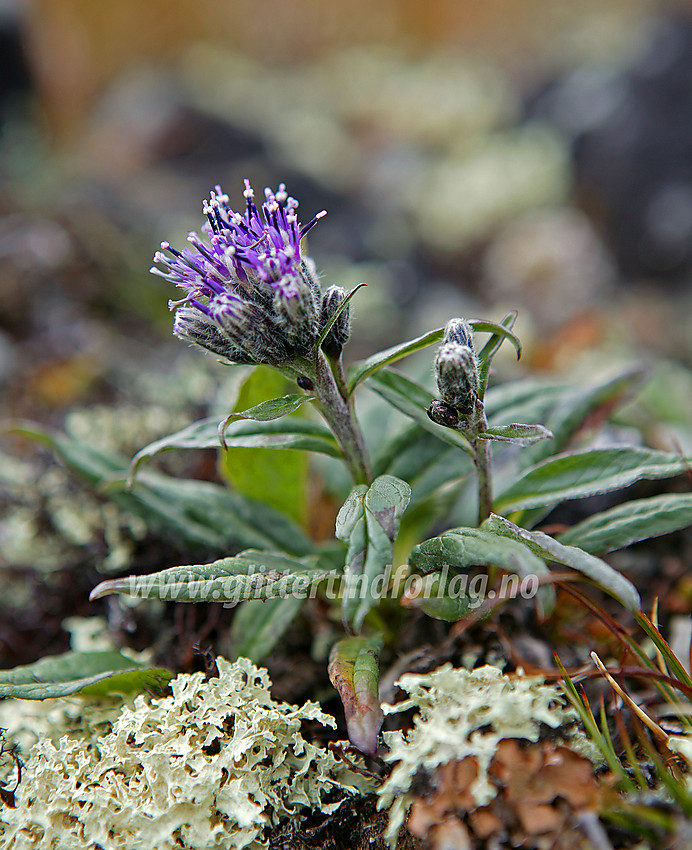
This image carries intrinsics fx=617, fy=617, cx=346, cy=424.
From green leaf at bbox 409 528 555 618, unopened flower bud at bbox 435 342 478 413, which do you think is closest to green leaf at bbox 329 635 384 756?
green leaf at bbox 409 528 555 618

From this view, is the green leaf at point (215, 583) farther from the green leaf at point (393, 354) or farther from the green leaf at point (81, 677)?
the green leaf at point (393, 354)

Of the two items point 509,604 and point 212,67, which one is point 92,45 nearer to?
point 212,67

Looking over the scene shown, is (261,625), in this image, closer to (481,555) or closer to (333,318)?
(481,555)

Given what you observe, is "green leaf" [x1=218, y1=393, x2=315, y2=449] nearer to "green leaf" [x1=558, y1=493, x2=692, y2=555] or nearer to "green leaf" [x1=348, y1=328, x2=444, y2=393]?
"green leaf" [x1=348, y1=328, x2=444, y2=393]

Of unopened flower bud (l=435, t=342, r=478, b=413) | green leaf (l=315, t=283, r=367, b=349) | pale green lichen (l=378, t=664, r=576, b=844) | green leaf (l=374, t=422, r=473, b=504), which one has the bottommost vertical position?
pale green lichen (l=378, t=664, r=576, b=844)

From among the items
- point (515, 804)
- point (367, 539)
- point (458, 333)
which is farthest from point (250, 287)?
point (515, 804)

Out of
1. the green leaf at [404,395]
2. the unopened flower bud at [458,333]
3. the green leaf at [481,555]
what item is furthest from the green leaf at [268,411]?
the green leaf at [481,555]
